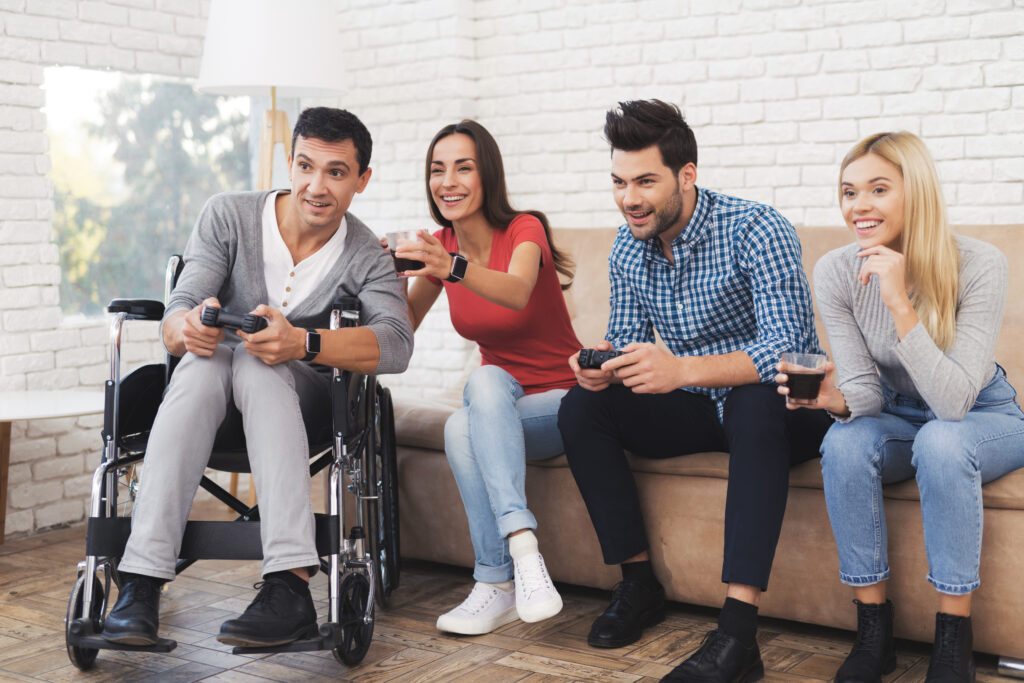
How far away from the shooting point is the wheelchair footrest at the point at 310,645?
1933mm

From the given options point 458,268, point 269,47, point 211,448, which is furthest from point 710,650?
point 269,47

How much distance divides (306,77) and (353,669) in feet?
6.38

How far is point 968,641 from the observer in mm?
1961

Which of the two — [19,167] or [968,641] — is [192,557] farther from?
[19,167]

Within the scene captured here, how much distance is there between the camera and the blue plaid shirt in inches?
86.7

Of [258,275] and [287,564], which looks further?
[258,275]

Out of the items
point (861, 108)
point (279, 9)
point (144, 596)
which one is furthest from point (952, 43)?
point (144, 596)

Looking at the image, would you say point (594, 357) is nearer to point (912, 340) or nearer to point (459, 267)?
point (459, 267)

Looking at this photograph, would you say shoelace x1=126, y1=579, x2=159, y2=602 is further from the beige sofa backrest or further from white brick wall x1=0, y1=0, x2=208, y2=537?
white brick wall x1=0, y1=0, x2=208, y2=537

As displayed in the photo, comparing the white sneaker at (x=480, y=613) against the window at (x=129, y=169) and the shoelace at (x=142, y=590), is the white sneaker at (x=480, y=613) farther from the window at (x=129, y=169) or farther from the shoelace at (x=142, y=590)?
the window at (x=129, y=169)

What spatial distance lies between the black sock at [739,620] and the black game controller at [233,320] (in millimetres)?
1013

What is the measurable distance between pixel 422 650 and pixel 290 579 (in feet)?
1.35

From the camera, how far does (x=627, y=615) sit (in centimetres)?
231

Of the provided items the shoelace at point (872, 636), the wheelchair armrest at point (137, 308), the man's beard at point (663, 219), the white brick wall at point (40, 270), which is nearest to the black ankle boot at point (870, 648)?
the shoelace at point (872, 636)
